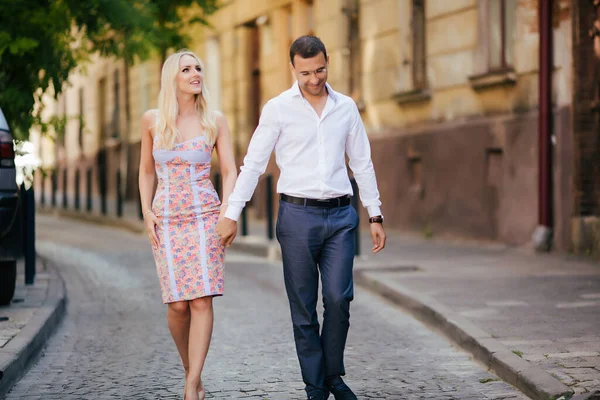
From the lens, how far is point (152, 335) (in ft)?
27.9

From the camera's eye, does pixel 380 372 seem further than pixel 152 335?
No

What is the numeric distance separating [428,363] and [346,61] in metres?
12.8

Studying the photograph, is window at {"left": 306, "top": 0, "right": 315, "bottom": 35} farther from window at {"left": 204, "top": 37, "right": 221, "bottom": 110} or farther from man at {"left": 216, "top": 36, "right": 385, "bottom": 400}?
man at {"left": 216, "top": 36, "right": 385, "bottom": 400}

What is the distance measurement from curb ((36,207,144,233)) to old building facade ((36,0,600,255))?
2.81 metres

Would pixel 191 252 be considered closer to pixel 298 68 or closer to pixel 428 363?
pixel 298 68

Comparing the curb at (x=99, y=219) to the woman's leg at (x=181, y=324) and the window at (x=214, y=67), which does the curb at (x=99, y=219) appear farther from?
the woman's leg at (x=181, y=324)

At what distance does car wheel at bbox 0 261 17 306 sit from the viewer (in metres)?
8.90

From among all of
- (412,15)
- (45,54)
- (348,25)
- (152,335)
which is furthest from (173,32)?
(152,335)

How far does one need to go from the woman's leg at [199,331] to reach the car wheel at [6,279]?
3392mm

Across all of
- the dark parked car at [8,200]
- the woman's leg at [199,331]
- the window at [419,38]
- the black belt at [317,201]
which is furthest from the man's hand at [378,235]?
the window at [419,38]

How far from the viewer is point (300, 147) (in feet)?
18.3

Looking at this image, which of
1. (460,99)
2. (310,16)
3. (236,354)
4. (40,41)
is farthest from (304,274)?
(310,16)

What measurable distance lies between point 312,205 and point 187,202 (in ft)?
2.21

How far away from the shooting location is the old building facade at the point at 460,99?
511 inches
